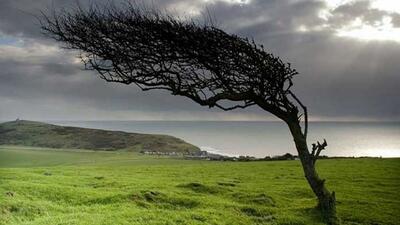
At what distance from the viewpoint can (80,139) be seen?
165 m

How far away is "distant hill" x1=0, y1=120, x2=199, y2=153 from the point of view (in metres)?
148

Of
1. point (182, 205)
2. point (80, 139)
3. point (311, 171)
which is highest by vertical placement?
point (80, 139)

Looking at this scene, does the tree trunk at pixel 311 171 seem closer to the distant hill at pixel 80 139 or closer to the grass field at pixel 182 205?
the grass field at pixel 182 205

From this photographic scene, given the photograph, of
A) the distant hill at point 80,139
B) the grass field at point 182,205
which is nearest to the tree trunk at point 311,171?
the grass field at point 182,205

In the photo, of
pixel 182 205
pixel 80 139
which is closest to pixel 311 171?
pixel 182 205

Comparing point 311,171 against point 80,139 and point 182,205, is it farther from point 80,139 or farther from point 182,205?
point 80,139

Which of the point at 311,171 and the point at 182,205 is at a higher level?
the point at 311,171

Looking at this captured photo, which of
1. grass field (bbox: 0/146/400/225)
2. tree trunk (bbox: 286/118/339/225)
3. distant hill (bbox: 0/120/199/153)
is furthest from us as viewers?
distant hill (bbox: 0/120/199/153)

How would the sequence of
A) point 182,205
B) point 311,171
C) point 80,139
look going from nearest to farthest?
point 311,171 < point 182,205 < point 80,139

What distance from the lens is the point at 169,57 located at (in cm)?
2142

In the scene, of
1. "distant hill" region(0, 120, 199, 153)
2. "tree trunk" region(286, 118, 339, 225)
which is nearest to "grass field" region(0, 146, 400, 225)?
"tree trunk" region(286, 118, 339, 225)

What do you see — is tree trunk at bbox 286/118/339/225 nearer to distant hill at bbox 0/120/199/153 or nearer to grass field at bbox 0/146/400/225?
grass field at bbox 0/146/400/225

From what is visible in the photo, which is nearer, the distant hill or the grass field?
the grass field

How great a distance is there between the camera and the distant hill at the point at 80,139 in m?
148
